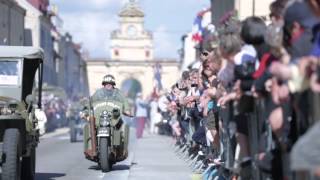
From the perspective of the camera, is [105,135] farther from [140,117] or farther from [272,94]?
[140,117]

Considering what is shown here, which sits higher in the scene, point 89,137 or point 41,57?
point 41,57

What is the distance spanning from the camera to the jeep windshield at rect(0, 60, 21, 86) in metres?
15.3

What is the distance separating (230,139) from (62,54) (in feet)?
318

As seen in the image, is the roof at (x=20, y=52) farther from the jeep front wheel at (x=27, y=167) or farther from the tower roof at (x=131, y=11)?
the tower roof at (x=131, y=11)

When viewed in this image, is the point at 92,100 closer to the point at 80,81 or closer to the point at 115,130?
the point at 115,130

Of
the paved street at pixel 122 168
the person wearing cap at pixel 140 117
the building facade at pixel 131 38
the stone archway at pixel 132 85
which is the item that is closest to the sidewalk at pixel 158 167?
the paved street at pixel 122 168

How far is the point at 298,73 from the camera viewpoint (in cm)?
688

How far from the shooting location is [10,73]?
606 inches

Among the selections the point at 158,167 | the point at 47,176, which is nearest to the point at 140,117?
the point at 158,167

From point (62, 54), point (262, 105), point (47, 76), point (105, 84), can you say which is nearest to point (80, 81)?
point (62, 54)

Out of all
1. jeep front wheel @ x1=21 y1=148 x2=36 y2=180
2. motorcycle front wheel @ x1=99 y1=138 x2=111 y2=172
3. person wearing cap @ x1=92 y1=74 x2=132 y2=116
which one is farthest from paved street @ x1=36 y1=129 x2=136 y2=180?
jeep front wheel @ x1=21 y1=148 x2=36 y2=180

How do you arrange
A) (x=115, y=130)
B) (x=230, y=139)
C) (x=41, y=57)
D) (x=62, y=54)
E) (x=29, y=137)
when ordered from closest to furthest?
(x=230, y=139), (x=29, y=137), (x=41, y=57), (x=115, y=130), (x=62, y=54)

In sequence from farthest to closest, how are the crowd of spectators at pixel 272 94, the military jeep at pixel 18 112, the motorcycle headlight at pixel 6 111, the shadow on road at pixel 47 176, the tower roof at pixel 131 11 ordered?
the tower roof at pixel 131 11, the shadow on road at pixel 47 176, the motorcycle headlight at pixel 6 111, the military jeep at pixel 18 112, the crowd of spectators at pixel 272 94

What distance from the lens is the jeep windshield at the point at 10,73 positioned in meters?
15.3
